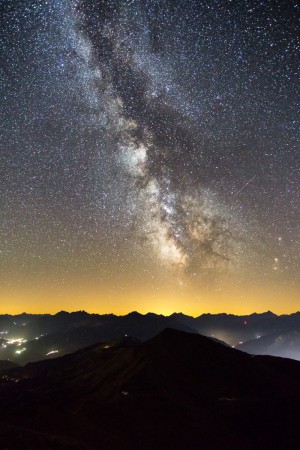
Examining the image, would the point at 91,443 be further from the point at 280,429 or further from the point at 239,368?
the point at 239,368

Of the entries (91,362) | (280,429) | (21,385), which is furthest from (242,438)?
(21,385)

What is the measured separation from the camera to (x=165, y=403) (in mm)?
43281

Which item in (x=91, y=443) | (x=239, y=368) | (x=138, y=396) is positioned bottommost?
(x=91, y=443)

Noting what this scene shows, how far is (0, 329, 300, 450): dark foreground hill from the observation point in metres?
34.6

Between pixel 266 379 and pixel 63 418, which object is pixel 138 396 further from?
pixel 266 379

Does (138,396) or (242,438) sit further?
(138,396)

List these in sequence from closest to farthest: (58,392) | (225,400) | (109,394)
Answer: (225,400)
(109,394)
(58,392)

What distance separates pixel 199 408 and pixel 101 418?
11.9 meters

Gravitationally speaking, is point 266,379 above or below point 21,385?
above

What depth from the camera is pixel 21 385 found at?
2938 inches

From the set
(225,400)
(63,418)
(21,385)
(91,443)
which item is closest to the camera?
(91,443)

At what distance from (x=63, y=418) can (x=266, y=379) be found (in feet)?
99.2

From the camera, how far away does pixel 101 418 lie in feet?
133

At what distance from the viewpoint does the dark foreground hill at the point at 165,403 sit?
34.6m
